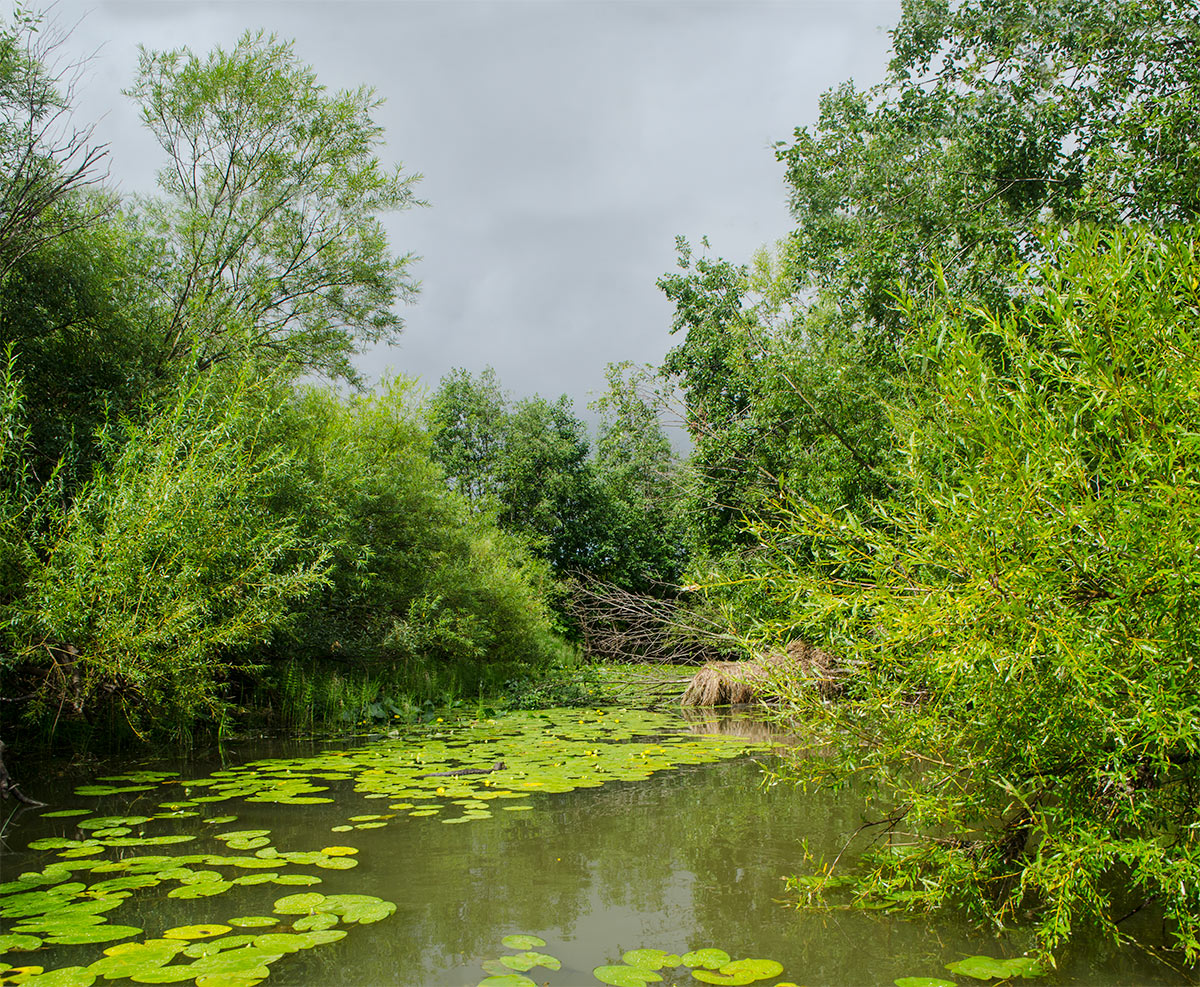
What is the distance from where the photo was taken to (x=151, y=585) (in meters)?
5.60

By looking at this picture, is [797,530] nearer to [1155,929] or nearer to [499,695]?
[1155,929]

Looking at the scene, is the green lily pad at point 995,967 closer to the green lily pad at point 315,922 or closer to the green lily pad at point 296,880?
the green lily pad at point 315,922

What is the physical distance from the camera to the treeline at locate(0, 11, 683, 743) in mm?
5711

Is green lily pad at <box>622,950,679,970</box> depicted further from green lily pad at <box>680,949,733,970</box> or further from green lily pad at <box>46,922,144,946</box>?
green lily pad at <box>46,922,144,946</box>

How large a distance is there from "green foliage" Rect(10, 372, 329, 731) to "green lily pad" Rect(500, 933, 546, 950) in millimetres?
3724

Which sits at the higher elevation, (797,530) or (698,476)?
(698,476)

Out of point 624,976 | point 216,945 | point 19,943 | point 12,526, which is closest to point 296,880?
point 216,945

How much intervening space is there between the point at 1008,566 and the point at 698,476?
36.0ft

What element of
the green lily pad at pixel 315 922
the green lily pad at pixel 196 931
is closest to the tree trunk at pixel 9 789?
the green lily pad at pixel 196 931

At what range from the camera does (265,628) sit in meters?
6.85

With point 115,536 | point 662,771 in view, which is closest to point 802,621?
point 662,771

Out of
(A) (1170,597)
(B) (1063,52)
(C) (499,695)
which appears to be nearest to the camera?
(A) (1170,597)

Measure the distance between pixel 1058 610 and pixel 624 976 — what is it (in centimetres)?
197

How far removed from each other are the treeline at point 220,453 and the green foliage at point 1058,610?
487 cm
